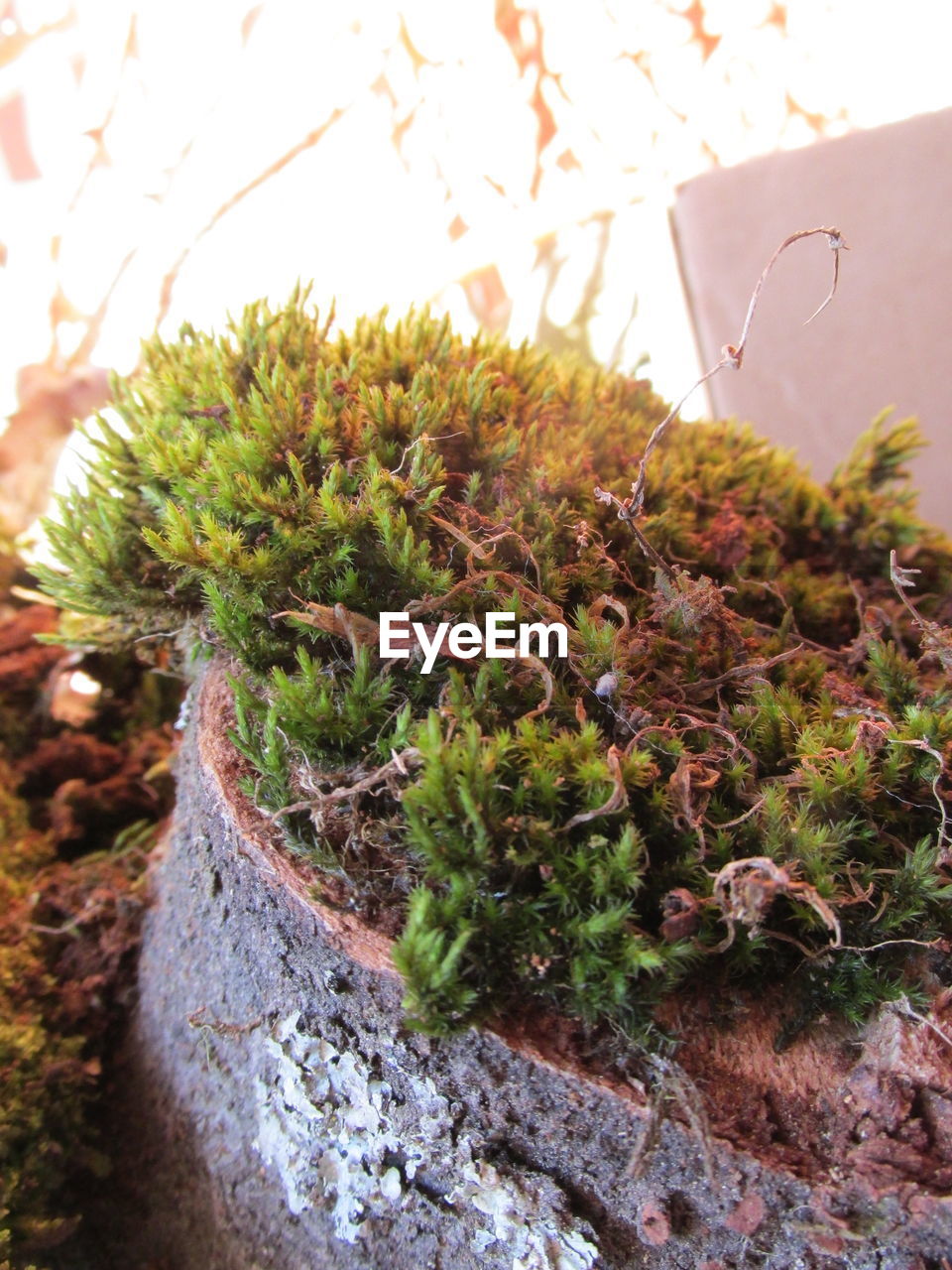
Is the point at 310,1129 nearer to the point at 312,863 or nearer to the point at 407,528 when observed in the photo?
the point at 312,863

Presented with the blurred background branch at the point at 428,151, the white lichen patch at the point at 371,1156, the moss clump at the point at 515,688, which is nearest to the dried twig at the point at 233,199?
the blurred background branch at the point at 428,151

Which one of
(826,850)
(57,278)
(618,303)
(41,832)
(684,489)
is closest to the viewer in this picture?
(826,850)

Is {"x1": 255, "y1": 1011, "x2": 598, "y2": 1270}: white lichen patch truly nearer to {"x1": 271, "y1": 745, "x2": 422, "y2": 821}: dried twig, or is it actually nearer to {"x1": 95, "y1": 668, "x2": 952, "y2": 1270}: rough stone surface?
{"x1": 95, "y1": 668, "x2": 952, "y2": 1270}: rough stone surface

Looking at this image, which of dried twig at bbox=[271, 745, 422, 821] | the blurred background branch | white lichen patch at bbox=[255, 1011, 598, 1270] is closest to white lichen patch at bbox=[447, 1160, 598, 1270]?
white lichen patch at bbox=[255, 1011, 598, 1270]

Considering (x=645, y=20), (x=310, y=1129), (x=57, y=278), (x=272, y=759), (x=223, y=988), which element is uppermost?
(x=645, y=20)

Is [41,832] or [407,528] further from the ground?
[407,528]

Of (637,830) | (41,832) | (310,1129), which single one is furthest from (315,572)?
(41,832)

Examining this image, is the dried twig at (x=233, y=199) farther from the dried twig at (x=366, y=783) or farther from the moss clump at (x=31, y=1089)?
the dried twig at (x=366, y=783)
